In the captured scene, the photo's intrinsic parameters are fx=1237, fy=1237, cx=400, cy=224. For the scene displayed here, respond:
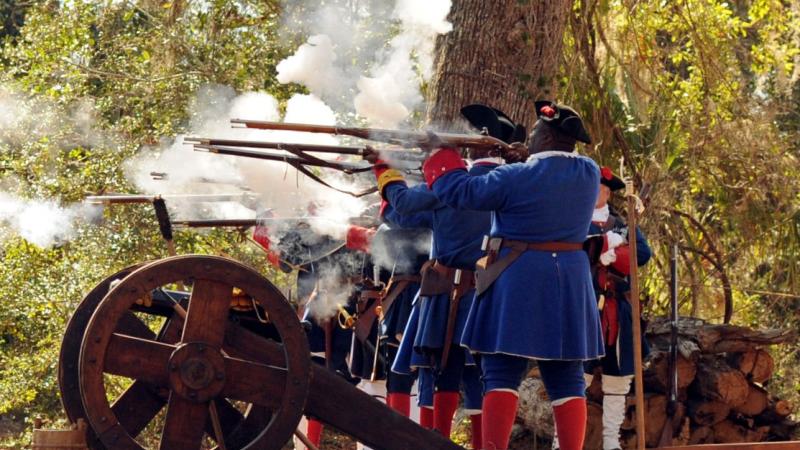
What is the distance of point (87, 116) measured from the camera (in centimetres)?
1027

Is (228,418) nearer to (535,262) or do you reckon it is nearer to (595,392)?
(535,262)

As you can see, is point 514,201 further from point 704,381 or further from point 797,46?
point 797,46

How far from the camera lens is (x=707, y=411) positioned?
24.7 ft

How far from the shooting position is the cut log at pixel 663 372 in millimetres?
7543

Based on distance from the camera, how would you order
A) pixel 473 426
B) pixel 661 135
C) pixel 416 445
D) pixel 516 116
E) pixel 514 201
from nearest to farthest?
pixel 416 445
pixel 514 201
pixel 473 426
pixel 516 116
pixel 661 135

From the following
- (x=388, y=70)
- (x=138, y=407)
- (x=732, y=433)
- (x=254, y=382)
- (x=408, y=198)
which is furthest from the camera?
(x=388, y=70)

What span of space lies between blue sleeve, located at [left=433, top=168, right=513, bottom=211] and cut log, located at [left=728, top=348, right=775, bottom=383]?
9.87 feet

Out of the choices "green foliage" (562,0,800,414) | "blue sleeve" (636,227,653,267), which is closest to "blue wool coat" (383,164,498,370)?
"blue sleeve" (636,227,653,267)

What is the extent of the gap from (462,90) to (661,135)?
9.13ft

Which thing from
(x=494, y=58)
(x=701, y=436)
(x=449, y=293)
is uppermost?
(x=494, y=58)

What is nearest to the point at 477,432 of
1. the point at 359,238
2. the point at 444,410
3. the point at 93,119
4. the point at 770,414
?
the point at 444,410

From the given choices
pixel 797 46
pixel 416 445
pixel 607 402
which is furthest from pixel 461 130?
pixel 797 46

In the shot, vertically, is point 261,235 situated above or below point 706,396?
above

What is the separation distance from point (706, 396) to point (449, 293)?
229cm
